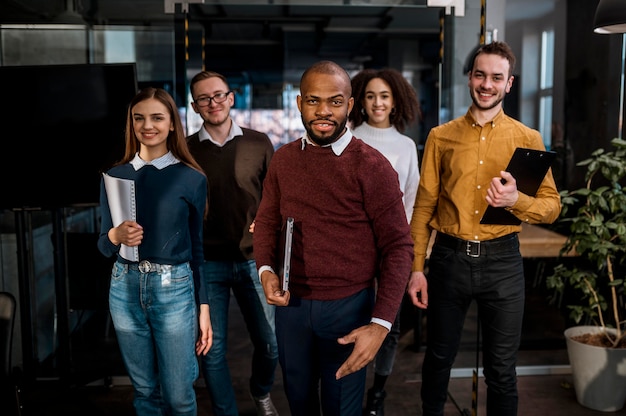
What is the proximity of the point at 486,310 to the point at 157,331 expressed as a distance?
1.24 m

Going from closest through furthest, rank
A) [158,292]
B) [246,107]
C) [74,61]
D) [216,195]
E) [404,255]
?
[404,255], [158,292], [216,195], [74,61], [246,107]

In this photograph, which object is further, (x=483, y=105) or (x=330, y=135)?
(x=483, y=105)

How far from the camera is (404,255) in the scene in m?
1.73

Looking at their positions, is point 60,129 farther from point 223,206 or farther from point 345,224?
point 345,224

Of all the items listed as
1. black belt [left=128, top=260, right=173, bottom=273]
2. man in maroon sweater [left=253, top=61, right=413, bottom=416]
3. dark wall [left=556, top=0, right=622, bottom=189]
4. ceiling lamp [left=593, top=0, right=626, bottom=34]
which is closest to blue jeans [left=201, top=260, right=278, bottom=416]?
black belt [left=128, top=260, right=173, bottom=273]

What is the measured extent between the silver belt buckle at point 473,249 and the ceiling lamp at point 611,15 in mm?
1066

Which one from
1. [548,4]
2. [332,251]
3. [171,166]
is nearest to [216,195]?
[171,166]

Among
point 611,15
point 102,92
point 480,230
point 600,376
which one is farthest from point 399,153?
point 600,376

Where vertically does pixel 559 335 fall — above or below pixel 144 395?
below

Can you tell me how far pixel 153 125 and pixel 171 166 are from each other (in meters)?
0.16

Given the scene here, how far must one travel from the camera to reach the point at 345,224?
69.1 inches

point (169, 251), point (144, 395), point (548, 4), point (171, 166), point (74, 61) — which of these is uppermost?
point (548, 4)

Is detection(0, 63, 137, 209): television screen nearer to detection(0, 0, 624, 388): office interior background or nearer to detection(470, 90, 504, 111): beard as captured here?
detection(0, 0, 624, 388): office interior background

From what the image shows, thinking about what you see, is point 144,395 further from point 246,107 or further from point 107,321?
point 246,107
